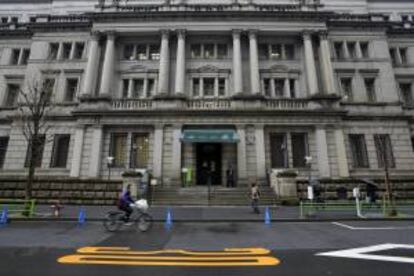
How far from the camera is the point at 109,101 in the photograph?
24500 mm

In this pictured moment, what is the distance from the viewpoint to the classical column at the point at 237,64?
2491 cm

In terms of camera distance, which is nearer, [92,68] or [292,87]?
[92,68]

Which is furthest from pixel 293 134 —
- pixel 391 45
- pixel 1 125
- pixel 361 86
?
pixel 1 125

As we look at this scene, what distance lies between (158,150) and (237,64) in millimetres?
11728

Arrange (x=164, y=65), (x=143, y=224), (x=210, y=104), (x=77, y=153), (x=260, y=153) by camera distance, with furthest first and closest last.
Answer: (x=164, y=65), (x=210, y=104), (x=77, y=153), (x=260, y=153), (x=143, y=224)

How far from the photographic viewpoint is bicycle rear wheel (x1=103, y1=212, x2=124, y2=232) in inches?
436

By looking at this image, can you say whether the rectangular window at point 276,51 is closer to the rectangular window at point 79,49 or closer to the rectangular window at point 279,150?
the rectangular window at point 279,150

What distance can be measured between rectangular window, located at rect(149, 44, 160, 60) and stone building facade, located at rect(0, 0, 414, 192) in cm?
16

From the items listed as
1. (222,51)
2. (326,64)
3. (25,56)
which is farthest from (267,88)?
(25,56)

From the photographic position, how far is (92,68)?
2608 centimetres

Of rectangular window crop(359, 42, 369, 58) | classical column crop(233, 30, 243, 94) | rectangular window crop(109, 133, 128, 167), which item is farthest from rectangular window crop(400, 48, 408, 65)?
rectangular window crop(109, 133, 128, 167)

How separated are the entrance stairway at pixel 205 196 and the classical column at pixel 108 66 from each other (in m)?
11.7

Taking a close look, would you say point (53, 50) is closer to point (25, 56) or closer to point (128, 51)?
point (25, 56)

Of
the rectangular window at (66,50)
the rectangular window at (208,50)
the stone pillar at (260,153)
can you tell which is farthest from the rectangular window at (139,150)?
the rectangular window at (66,50)
